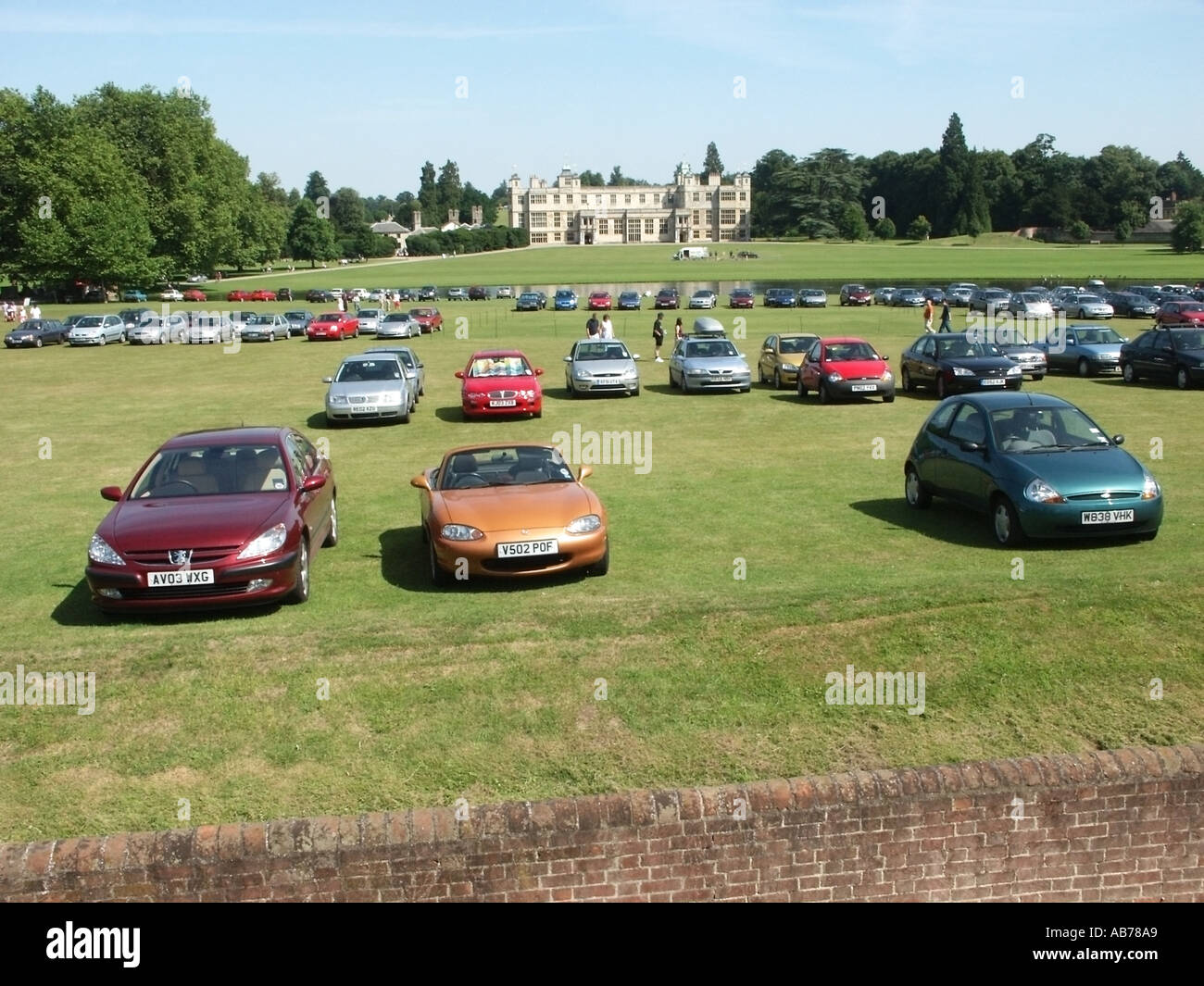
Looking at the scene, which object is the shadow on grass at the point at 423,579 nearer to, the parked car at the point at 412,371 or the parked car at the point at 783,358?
the parked car at the point at 412,371

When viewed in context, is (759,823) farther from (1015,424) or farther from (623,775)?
(1015,424)

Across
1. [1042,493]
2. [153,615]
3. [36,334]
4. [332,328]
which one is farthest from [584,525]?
[36,334]

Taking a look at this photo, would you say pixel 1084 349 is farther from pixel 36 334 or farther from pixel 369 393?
pixel 36 334

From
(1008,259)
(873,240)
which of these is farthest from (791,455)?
(873,240)

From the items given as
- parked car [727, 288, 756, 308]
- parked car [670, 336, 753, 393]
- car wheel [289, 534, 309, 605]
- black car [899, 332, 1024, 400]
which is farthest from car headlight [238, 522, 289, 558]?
parked car [727, 288, 756, 308]

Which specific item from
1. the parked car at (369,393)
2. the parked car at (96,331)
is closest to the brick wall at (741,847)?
the parked car at (369,393)

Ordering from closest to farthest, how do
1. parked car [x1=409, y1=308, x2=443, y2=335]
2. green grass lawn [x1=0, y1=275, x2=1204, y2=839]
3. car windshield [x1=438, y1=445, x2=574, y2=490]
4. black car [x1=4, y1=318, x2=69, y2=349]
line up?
green grass lawn [x1=0, y1=275, x2=1204, y2=839] → car windshield [x1=438, y1=445, x2=574, y2=490] → black car [x1=4, y1=318, x2=69, y2=349] → parked car [x1=409, y1=308, x2=443, y2=335]

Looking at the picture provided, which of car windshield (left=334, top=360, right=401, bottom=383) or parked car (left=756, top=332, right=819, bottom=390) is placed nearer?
car windshield (left=334, top=360, right=401, bottom=383)

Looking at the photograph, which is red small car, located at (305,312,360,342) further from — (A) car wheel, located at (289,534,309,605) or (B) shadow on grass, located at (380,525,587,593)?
(A) car wheel, located at (289,534,309,605)

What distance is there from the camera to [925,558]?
11.4 m

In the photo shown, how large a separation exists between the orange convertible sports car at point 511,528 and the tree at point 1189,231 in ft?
461

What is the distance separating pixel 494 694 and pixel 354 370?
60.5 feet

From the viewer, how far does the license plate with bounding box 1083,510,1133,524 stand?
11.1 meters

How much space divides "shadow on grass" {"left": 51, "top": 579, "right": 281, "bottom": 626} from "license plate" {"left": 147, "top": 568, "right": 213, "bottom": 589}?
0.31 meters
